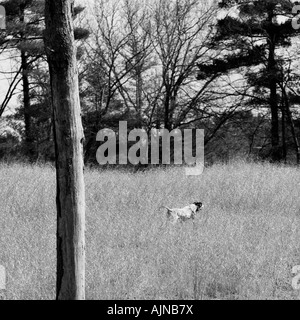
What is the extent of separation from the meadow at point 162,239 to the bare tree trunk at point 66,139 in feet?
3.45

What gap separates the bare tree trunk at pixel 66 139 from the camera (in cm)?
287

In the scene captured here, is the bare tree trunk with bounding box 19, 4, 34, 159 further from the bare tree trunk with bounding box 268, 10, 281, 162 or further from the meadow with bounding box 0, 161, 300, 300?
the meadow with bounding box 0, 161, 300, 300

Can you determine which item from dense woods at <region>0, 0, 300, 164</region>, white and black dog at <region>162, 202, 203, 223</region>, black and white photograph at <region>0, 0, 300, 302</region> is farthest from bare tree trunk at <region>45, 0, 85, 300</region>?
dense woods at <region>0, 0, 300, 164</region>

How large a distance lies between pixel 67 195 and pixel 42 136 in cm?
1847

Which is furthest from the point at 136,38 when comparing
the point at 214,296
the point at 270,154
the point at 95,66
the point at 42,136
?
the point at 214,296

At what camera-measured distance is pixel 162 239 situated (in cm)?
542

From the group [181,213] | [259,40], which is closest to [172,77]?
[259,40]

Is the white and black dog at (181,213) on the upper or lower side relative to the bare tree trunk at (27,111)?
lower

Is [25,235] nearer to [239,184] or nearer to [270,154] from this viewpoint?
[239,184]

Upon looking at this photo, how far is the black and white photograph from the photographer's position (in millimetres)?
2939

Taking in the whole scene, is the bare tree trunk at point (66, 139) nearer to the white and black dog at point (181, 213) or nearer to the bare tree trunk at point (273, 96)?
the white and black dog at point (181, 213)

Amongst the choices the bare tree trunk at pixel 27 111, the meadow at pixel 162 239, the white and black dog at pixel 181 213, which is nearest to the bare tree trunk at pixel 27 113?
the bare tree trunk at pixel 27 111

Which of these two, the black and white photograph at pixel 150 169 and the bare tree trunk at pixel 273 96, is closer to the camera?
the black and white photograph at pixel 150 169

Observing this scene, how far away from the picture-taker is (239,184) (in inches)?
347
